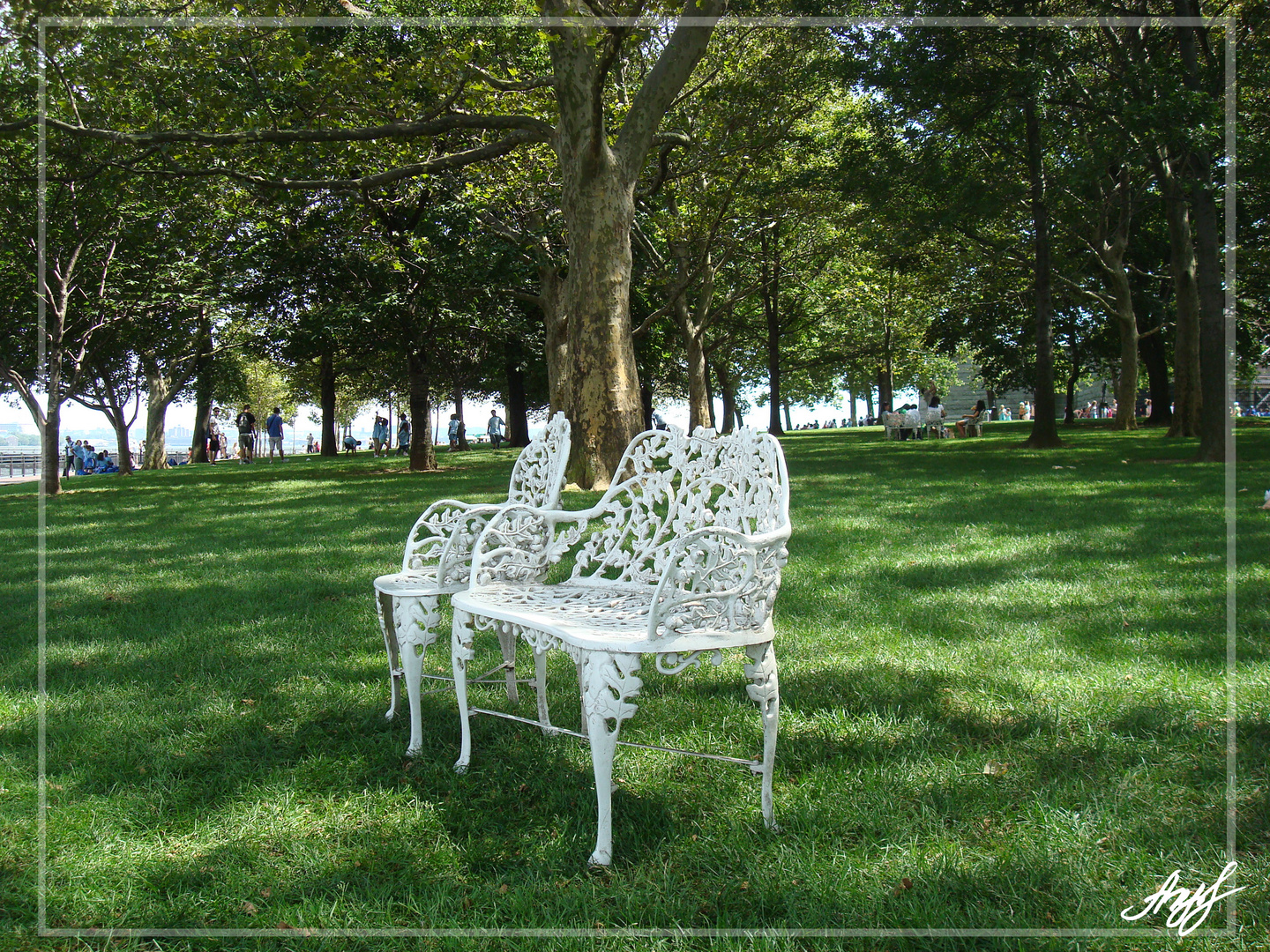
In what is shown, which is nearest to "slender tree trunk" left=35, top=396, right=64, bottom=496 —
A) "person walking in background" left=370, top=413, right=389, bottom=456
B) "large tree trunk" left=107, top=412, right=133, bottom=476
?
"large tree trunk" left=107, top=412, right=133, bottom=476

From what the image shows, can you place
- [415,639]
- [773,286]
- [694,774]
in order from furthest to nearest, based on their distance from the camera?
[773,286] < [415,639] < [694,774]

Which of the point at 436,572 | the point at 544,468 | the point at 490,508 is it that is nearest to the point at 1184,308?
the point at 544,468

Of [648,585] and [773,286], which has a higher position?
[773,286]

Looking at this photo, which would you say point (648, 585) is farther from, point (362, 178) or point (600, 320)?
point (362, 178)

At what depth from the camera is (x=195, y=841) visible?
276 cm

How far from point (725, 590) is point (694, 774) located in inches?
29.7

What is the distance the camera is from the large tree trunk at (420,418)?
19.4 metres

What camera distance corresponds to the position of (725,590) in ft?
9.66

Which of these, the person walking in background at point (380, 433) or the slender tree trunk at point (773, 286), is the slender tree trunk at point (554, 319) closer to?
the slender tree trunk at point (773, 286)

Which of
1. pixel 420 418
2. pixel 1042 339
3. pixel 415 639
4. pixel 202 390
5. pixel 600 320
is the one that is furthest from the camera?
pixel 202 390

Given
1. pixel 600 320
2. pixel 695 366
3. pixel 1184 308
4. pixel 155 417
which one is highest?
pixel 1184 308

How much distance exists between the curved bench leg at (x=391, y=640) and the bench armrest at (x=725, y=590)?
1.53 m

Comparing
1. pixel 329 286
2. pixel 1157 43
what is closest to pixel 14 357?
pixel 329 286

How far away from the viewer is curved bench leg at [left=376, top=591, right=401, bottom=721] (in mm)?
3855
